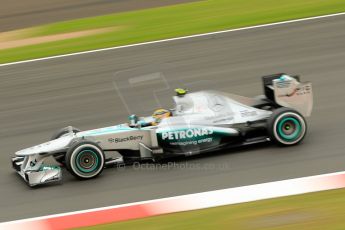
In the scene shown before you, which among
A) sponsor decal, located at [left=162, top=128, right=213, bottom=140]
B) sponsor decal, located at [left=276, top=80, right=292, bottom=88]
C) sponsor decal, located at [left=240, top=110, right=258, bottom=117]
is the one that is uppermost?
sponsor decal, located at [left=276, top=80, right=292, bottom=88]

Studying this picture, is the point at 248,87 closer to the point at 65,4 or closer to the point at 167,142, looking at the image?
the point at 167,142

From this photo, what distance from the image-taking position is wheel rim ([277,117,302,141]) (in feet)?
30.6

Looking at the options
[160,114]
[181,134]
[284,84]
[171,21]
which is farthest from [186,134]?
A: [171,21]

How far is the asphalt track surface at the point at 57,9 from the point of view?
63.1 ft

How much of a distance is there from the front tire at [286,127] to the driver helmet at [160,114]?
4.09 feet

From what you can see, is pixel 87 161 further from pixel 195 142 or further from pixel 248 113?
pixel 248 113

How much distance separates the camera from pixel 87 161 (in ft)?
29.7

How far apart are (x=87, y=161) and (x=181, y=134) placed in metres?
1.15

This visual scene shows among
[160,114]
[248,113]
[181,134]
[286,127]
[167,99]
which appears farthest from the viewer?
[167,99]

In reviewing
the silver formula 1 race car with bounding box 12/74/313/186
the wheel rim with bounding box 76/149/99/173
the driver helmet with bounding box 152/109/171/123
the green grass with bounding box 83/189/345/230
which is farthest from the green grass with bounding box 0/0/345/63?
the green grass with bounding box 83/189/345/230

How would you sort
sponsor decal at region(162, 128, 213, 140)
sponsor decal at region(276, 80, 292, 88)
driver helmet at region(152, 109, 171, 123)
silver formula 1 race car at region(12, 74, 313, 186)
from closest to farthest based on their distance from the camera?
silver formula 1 race car at region(12, 74, 313, 186) → sponsor decal at region(162, 128, 213, 140) → driver helmet at region(152, 109, 171, 123) → sponsor decal at region(276, 80, 292, 88)

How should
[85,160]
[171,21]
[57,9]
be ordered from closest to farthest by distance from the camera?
[85,160] → [171,21] → [57,9]

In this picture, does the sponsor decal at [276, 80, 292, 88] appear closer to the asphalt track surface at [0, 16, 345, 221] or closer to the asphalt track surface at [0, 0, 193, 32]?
the asphalt track surface at [0, 16, 345, 221]

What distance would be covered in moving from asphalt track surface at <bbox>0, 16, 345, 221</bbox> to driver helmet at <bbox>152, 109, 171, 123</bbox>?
0.44ft
